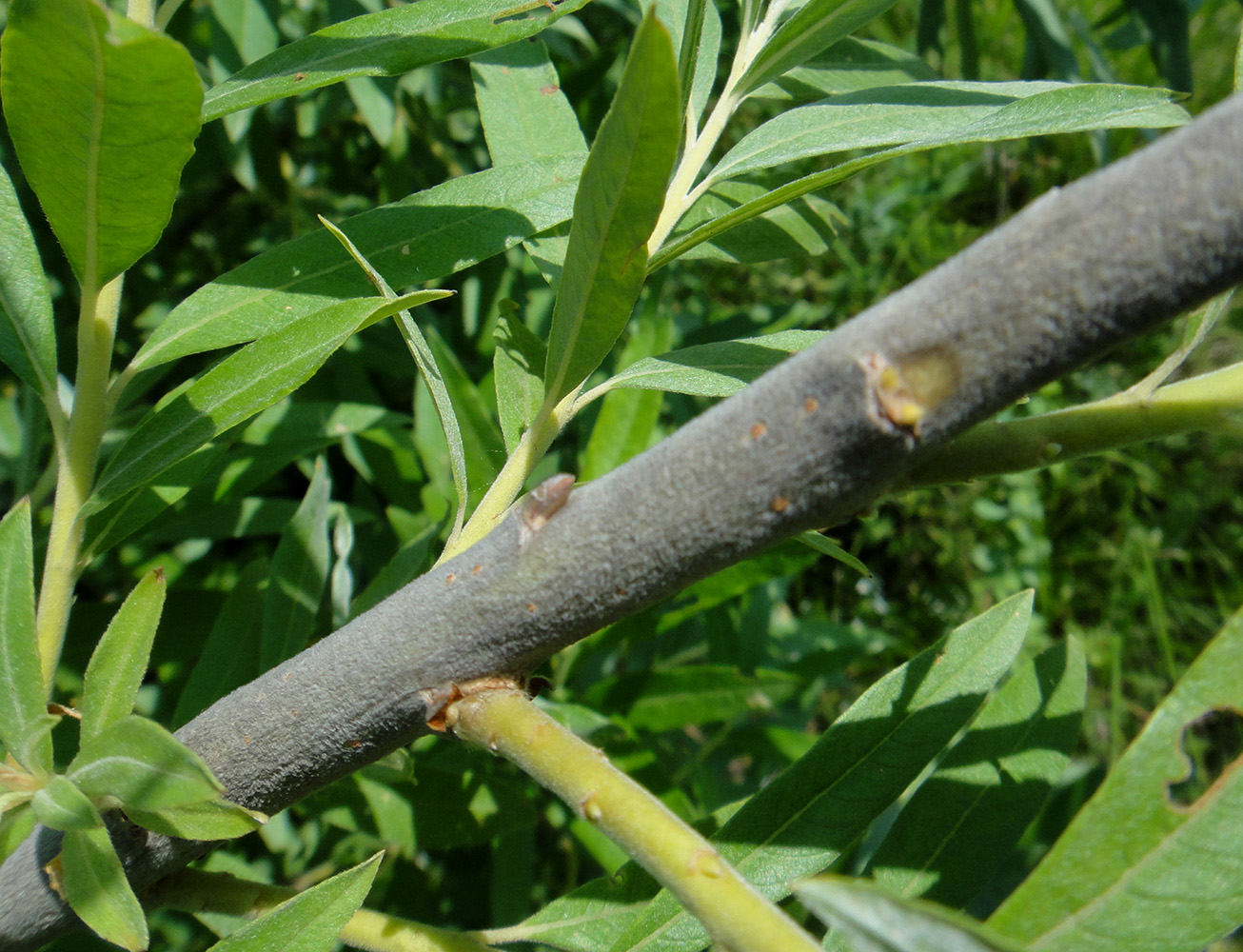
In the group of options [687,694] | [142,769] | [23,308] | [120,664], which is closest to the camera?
[142,769]

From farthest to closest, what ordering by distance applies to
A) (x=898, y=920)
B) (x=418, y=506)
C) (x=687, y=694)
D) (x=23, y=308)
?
(x=418, y=506) → (x=687, y=694) → (x=23, y=308) → (x=898, y=920)

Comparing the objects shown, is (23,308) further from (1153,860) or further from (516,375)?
(1153,860)

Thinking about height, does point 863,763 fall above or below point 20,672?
below

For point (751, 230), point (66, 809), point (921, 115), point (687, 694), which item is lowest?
point (687, 694)

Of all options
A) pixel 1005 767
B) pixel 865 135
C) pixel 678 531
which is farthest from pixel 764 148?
pixel 1005 767

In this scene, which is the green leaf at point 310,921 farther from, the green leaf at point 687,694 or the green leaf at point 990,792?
the green leaf at point 687,694

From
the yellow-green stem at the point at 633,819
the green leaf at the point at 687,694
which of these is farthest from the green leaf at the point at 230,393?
the green leaf at the point at 687,694

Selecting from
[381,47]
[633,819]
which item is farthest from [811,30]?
[633,819]
